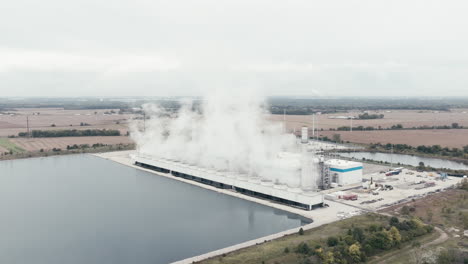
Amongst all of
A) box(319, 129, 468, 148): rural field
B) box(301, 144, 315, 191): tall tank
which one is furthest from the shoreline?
box(319, 129, 468, 148): rural field

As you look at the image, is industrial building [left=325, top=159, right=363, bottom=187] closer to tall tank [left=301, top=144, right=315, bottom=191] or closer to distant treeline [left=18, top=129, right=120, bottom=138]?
tall tank [left=301, top=144, right=315, bottom=191]

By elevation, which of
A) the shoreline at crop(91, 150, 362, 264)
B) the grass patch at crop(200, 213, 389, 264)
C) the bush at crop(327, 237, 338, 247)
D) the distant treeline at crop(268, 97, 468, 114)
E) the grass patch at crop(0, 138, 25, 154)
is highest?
the distant treeline at crop(268, 97, 468, 114)

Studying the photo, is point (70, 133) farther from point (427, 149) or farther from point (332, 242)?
point (332, 242)

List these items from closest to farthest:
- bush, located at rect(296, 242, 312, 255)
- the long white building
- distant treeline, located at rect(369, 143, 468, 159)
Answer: bush, located at rect(296, 242, 312, 255)
the long white building
distant treeline, located at rect(369, 143, 468, 159)

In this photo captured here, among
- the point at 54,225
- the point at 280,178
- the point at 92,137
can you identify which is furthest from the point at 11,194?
the point at 92,137

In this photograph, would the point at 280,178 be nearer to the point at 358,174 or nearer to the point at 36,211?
the point at 358,174

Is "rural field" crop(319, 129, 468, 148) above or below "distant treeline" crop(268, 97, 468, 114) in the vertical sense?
below

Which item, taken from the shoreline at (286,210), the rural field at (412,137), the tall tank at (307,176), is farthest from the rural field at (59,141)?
the tall tank at (307,176)
